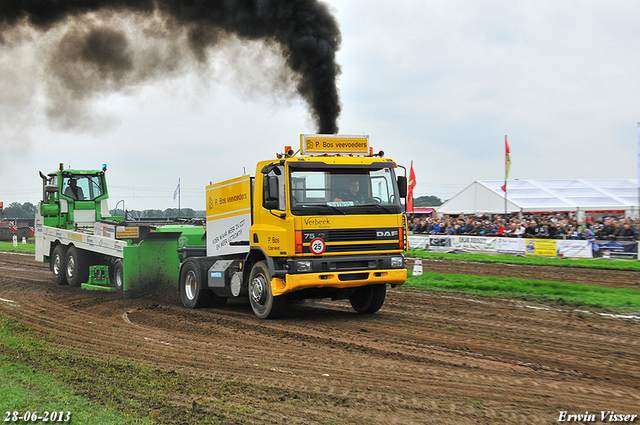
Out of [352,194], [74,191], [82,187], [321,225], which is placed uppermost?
[82,187]

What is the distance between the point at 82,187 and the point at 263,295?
9863 millimetres

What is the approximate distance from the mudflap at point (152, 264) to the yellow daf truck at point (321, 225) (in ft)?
12.4

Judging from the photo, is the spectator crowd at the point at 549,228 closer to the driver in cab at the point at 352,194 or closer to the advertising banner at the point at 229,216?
the driver in cab at the point at 352,194

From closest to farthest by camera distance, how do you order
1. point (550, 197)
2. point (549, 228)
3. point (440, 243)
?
1. point (549, 228)
2. point (440, 243)
3. point (550, 197)

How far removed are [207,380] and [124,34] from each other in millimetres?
11216

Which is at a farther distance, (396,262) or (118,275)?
(118,275)

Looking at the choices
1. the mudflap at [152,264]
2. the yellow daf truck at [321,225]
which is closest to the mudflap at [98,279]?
the mudflap at [152,264]

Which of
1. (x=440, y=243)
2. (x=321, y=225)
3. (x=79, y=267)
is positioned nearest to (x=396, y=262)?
(x=321, y=225)

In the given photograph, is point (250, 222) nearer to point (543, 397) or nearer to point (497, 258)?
point (543, 397)

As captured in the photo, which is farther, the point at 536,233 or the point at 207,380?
the point at 536,233

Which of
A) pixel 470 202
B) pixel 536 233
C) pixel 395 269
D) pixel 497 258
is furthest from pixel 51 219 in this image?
pixel 470 202

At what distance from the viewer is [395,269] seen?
958 cm

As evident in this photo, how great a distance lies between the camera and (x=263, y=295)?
32.3 feet

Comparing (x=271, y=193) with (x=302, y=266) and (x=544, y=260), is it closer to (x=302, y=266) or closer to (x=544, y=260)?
(x=302, y=266)
